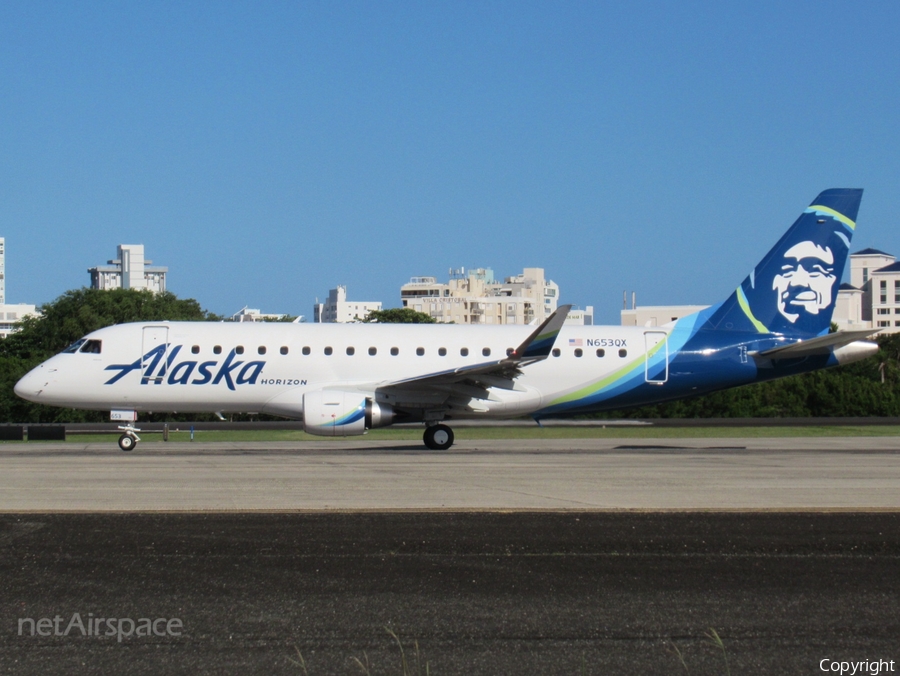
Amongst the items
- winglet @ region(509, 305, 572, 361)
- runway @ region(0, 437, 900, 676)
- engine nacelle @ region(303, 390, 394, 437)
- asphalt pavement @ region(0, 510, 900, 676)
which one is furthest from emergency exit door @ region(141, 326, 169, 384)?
asphalt pavement @ region(0, 510, 900, 676)

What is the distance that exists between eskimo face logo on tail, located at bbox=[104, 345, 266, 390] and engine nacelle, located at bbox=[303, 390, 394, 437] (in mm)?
2356

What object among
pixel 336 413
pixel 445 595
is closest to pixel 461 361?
pixel 336 413

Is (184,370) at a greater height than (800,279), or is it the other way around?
(800,279)

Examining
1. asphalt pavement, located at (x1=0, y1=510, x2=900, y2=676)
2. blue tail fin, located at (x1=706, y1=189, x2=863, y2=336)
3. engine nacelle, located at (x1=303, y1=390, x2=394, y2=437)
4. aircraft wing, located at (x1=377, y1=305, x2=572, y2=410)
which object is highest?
blue tail fin, located at (x1=706, y1=189, x2=863, y2=336)

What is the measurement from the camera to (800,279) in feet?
93.1

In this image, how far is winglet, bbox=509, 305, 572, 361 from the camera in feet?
80.7

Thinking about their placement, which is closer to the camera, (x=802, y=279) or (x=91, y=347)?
(x=91, y=347)

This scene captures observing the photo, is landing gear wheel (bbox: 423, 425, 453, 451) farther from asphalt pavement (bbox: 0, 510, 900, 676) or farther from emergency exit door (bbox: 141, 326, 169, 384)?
asphalt pavement (bbox: 0, 510, 900, 676)

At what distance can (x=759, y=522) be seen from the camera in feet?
39.4

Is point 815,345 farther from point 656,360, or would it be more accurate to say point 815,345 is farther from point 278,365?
point 278,365

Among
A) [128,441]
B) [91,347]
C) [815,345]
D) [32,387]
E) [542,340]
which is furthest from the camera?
[815,345]

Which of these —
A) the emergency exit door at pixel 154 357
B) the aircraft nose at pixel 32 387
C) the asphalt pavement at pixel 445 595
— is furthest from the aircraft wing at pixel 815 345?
the aircraft nose at pixel 32 387

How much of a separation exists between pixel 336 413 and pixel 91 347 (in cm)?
720

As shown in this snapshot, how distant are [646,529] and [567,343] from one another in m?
16.7
